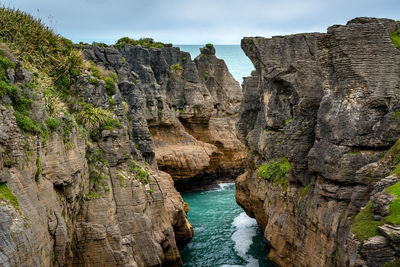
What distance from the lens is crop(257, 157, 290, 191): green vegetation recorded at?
63.0 ft

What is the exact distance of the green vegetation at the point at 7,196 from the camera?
32.7 feet

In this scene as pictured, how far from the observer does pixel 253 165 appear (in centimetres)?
2603

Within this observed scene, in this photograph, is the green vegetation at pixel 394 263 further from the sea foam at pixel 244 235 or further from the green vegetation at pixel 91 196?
the sea foam at pixel 244 235

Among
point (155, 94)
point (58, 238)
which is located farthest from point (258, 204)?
point (155, 94)

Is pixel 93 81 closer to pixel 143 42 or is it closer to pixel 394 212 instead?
pixel 394 212

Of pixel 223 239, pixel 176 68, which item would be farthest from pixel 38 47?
pixel 176 68

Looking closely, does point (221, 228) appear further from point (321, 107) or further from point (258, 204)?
point (321, 107)

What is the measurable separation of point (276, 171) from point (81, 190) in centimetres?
986

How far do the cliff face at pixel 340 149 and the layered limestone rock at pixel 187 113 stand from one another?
17791mm

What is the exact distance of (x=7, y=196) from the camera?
10.0 meters

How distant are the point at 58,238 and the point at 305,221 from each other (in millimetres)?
8900

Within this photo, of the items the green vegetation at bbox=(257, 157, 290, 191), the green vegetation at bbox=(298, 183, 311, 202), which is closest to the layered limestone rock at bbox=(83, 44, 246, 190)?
the green vegetation at bbox=(257, 157, 290, 191)

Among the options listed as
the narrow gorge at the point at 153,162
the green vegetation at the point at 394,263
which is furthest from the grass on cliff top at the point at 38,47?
the green vegetation at the point at 394,263

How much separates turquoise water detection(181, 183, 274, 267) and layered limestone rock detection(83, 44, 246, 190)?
4.66 m
